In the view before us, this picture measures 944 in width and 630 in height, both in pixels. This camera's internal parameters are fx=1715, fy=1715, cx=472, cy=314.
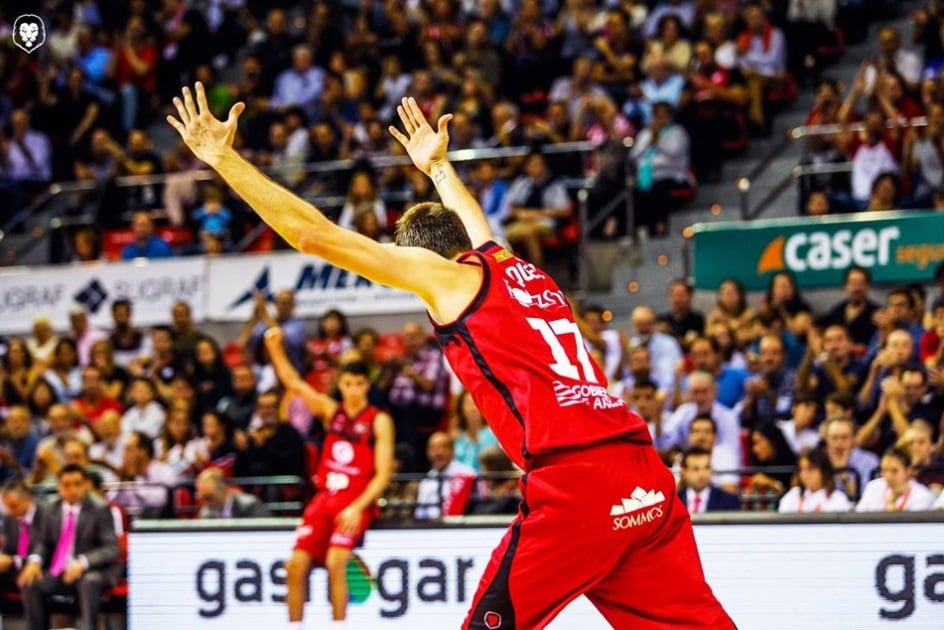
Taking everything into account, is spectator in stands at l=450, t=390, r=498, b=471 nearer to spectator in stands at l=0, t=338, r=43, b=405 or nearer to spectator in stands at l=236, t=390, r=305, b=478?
spectator in stands at l=236, t=390, r=305, b=478

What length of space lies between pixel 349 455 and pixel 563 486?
5.73 m

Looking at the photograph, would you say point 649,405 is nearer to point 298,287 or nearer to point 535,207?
point 535,207

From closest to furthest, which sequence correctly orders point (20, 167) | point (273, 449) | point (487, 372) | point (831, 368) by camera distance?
point (487, 372)
point (831, 368)
point (273, 449)
point (20, 167)

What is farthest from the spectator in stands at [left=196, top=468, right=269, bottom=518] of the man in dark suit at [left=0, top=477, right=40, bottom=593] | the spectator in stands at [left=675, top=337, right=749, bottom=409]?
the spectator in stands at [left=675, top=337, right=749, bottom=409]

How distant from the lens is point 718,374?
14047 millimetres

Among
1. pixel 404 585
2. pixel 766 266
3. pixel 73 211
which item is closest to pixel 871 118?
pixel 766 266

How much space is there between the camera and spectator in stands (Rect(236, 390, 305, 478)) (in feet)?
46.7

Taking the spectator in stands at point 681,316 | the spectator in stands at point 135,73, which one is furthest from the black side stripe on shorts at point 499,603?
the spectator in stands at point 135,73

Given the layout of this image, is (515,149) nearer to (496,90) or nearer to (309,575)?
(496,90)

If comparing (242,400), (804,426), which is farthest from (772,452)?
(242,400)

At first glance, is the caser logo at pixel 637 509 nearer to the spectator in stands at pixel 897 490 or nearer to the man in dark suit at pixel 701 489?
the spectator in stands at pixel 897 490

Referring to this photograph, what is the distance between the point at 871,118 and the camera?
15.6m

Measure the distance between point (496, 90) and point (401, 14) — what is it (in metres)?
2.07

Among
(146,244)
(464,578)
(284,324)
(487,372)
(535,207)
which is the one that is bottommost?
(464,578)
